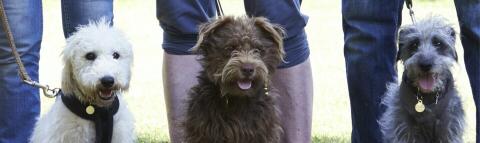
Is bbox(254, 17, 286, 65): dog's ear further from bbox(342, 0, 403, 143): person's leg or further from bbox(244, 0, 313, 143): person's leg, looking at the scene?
bbox(342, 0, 403, 143): person's leg

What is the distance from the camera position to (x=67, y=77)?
15.4 feet

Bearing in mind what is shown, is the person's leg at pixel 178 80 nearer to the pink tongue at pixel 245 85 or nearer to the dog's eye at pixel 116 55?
the dog's eye at pixel 116 55

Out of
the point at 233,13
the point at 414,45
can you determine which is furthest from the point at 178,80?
the point at 233,13

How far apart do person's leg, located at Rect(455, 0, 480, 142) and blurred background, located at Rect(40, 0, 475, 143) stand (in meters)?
0.10

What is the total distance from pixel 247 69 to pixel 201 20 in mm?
777

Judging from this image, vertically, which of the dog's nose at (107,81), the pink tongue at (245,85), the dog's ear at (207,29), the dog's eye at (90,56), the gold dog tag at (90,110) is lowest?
the gold dog tag at (90,110)

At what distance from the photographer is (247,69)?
172 inches

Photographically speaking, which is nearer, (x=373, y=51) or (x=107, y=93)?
(x=107, y=93)

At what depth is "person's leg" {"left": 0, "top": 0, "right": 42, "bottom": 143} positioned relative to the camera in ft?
16.4

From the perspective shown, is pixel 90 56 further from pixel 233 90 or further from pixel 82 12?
pixel 233 90

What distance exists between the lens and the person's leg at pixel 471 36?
493cm

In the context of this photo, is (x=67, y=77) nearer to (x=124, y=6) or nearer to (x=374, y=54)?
(x=374, y=54)

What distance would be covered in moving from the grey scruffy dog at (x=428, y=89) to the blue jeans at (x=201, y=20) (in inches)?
22.8

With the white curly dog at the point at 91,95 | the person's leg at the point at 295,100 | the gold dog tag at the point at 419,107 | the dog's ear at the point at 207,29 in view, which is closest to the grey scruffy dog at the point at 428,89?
the gold dog tag at the point at 419,107
